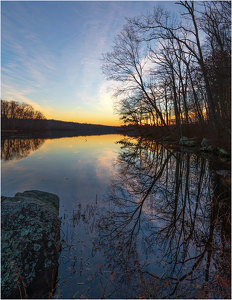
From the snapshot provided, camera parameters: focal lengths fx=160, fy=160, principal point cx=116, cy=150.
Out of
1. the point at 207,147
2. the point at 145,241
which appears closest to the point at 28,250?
the point at 145,241

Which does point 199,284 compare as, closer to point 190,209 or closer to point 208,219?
point 208,219

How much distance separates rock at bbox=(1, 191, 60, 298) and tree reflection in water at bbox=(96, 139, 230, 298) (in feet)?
3.51

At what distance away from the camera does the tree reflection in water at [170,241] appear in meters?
2.49

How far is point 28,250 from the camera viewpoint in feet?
8.82

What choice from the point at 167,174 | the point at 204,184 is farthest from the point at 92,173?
the point at 204,184

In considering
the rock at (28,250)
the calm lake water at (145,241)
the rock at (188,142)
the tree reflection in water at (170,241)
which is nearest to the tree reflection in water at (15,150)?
the calm lake water at (145,241)

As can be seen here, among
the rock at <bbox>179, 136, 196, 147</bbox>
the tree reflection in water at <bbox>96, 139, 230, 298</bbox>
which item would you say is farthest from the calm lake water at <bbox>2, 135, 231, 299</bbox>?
the rock at <bbox>179, 136, 196, 147</bbox>

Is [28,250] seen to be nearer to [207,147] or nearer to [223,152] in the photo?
[223,152]

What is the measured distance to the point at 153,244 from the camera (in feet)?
11.4

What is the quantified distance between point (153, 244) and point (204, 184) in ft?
16.7

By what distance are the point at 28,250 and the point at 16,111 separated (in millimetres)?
99889

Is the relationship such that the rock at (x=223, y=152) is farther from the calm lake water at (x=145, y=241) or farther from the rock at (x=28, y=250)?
the rock at (x=28, y=250)

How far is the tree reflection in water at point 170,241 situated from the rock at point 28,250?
3.51ft

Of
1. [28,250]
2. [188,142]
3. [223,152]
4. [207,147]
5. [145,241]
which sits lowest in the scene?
[145,241]
